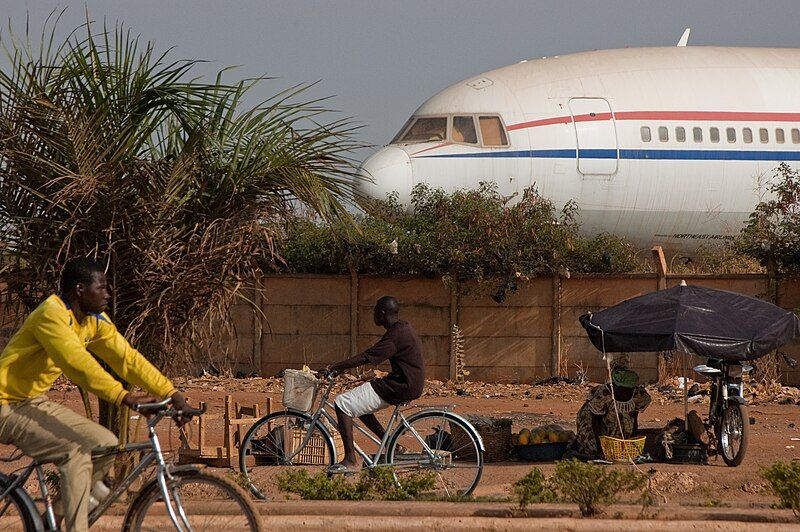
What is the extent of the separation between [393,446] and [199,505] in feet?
11.5

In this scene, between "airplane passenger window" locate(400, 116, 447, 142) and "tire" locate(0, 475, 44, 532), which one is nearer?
"tire" locate(0, 475, 44, 532)

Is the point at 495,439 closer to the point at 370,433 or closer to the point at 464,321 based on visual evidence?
the point at 370,433

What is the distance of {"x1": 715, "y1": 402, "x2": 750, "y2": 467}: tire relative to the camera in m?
11.6

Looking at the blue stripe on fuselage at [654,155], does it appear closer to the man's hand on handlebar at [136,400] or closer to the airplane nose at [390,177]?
the airplane nose at [390,177]

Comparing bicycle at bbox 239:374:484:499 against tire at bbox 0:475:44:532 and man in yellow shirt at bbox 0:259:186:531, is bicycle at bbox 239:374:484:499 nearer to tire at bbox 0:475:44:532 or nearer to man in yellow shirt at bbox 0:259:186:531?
tire at bbox 0:475:44:532

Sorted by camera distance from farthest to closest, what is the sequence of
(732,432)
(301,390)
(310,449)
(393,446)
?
(732,432) < (310,449) < (301,390) < (393,446)

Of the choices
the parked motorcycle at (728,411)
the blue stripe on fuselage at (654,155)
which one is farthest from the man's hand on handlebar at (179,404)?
the blue stripe on fuselage at (654,155)

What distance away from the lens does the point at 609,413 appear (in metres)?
11.9

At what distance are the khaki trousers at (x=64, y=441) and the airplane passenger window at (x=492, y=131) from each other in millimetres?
17886

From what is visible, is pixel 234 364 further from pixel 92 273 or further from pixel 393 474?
pixel 92 273

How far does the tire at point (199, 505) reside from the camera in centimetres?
597

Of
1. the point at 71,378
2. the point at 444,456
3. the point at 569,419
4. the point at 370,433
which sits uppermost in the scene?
the point at 71,378

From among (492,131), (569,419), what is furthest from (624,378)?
(492,131)

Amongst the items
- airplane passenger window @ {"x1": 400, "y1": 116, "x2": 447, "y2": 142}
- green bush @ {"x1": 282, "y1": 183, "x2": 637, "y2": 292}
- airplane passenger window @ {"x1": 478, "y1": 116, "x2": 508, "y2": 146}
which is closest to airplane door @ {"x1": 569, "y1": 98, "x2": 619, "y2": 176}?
airplane passenger window @ {"x1": 478, "y1": 116, "x2": 508, "y2": 146}
